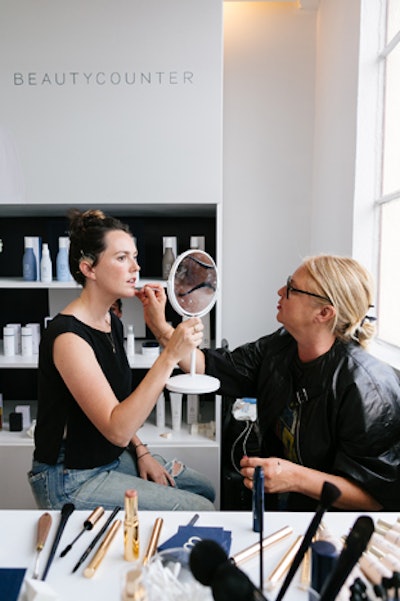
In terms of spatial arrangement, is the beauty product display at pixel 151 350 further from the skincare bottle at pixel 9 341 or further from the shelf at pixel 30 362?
the skincare bottle at pixel 9 341

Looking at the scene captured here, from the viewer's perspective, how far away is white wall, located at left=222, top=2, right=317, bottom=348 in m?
2.55

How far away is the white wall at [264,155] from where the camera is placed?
2555 millimetres

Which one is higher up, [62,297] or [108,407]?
[62,297]

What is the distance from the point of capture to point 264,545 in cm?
88

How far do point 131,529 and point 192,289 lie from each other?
2.31ft

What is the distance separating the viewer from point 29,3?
1995 mm

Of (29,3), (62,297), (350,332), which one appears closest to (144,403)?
(350,332)

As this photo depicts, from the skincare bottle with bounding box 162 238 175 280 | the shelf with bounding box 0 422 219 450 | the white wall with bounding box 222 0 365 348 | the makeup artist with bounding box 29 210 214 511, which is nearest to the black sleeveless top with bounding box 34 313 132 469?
the makeup artist with bounding box 29 210 214 511

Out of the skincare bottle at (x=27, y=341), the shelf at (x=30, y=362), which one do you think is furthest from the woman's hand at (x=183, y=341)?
the skincare bottle at (x=27, y=341)

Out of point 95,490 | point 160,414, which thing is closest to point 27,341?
point 160,414

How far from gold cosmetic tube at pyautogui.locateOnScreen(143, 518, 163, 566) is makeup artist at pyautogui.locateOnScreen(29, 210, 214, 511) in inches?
12.8

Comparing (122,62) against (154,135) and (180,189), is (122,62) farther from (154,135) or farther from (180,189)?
(180,189)

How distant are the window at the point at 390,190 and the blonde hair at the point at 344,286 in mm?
644

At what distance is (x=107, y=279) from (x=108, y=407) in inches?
16.2
